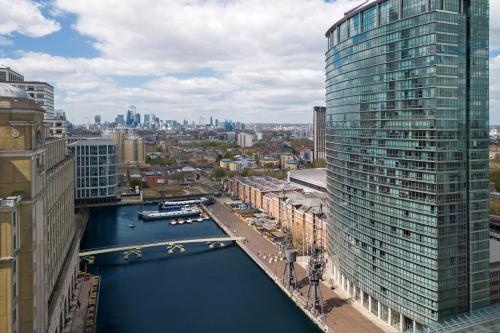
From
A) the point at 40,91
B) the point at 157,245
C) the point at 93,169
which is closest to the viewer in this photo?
the point at 157,245

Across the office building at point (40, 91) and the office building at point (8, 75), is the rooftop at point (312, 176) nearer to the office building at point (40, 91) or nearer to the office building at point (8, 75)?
the office building at point (40, 91)

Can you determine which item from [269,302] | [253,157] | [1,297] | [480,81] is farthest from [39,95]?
[253,157]

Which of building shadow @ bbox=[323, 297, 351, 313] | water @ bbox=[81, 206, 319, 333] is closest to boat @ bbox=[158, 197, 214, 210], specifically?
water @ bbox=[81, 206, 319, 333]

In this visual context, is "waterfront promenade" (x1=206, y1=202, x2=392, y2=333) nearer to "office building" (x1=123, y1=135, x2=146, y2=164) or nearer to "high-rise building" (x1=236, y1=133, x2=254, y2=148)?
"office building" (x1=123, y1=135, x2=146, y2=164)

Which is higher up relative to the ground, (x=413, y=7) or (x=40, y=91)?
(x=413, y=7)

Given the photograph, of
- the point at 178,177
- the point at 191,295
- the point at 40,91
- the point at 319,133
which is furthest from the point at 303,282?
the point at 319,133

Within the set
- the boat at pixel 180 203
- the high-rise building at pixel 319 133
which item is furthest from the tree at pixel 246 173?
the high-rise building at pixel 319 133

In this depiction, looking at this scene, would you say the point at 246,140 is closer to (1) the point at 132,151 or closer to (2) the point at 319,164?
(1) the point at 132,151
